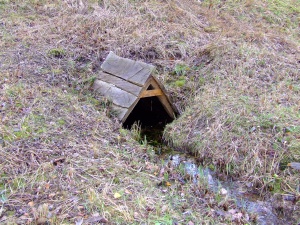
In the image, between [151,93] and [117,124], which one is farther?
[151,93]

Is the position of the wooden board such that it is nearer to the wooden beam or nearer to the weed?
the wooden beam

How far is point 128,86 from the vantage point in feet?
Answer: 15.1

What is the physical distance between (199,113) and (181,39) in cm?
242

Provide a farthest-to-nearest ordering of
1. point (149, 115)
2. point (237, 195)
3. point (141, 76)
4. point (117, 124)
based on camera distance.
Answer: point (149, 115), point (141, 76), point (117, 124), point (237, 195)

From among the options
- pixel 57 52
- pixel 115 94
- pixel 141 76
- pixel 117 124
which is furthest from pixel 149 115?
pixel 57 52

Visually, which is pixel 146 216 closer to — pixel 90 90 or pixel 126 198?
pixel 126 198

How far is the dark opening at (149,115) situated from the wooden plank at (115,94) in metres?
0.71

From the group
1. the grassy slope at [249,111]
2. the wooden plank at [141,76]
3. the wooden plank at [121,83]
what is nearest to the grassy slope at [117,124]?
the grassy slope at [249,111]

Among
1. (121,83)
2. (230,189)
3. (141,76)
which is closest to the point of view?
(230,189)

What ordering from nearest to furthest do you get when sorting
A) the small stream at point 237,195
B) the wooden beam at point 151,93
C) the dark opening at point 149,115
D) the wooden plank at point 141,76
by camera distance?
the small stream at point 237,195 < the wooden plank at point 141,76 < the wooden beam at point 151,93 < the dark opening at point 149,115

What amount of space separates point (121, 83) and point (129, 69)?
0.25m

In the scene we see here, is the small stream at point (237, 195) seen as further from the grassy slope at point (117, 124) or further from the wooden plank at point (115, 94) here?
the wooden plank at point (115, 94)

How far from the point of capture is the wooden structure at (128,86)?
4500 mm

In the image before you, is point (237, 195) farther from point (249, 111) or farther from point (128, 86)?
point (128, 86)
